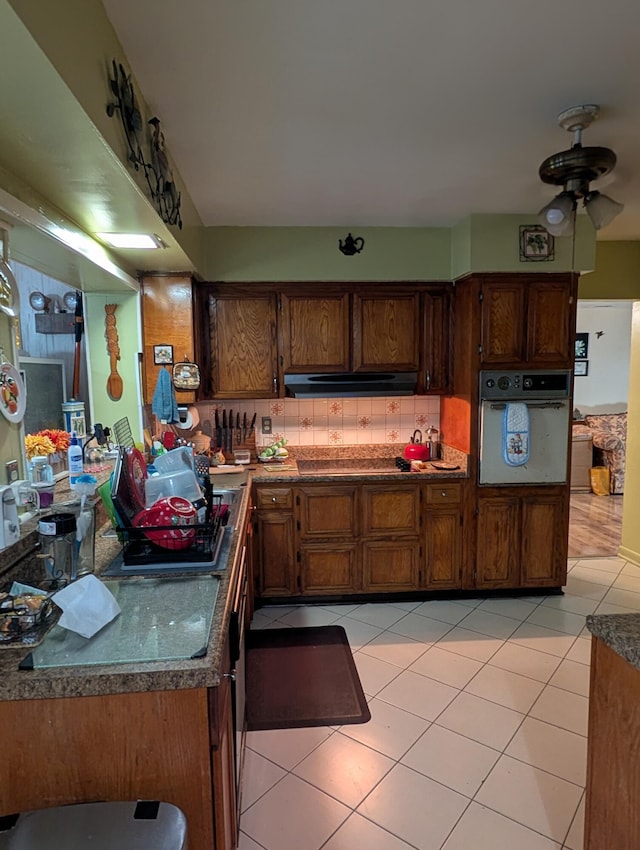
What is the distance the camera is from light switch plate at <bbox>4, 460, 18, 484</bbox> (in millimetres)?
1616

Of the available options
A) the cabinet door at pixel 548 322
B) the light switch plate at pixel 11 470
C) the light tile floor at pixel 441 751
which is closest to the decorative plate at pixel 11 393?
the light switch plate at pixel 11 470

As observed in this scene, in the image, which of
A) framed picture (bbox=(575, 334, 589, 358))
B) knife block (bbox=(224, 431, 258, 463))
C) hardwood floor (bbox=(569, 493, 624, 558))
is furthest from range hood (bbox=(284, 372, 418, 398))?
framed picture (bbox=(575, 334, 589, 358))

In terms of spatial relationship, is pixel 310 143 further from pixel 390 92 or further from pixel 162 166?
pixel 162 166

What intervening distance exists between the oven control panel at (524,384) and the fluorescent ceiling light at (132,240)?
202 cm

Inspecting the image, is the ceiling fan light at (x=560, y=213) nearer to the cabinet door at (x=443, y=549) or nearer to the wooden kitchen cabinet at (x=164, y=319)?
the cabinet door at (x=443, y=549)

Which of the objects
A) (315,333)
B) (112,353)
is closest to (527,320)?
(315,333)

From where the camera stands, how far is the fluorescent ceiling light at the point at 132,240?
7.15 feet

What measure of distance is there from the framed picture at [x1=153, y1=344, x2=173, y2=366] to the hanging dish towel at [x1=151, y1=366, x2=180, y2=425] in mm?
88

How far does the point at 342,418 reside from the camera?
3674 millimetres

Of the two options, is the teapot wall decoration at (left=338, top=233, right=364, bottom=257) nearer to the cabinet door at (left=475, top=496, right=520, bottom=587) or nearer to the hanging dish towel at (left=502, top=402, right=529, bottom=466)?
the hanging dish towel at (left=502, top=402, right=529, bottom=466)

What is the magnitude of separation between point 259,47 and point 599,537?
4.70 metres

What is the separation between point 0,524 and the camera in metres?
1.38

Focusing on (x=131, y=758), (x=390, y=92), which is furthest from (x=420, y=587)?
(x=390, y=92)

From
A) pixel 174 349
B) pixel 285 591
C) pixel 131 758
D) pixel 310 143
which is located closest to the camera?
pixel 131 758
